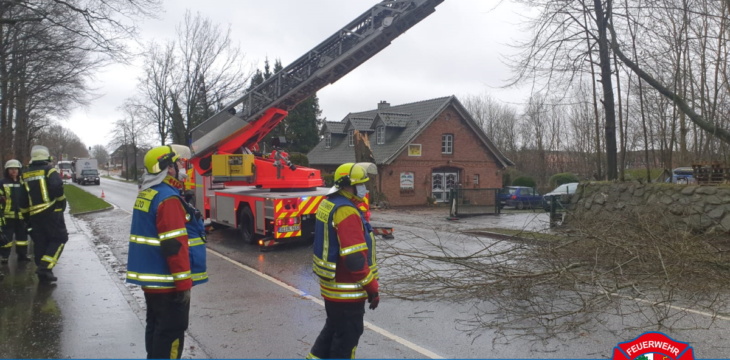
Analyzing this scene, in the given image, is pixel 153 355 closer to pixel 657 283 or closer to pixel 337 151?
pixel 657 283

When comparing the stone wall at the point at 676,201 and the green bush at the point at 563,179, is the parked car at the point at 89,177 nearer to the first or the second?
the green bush at the point at 563,179

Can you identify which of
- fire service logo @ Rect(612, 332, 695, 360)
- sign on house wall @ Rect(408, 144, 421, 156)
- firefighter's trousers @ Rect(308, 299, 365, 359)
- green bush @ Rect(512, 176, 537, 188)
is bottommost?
fire service logo @ Rect(612, 332, 695, 360)

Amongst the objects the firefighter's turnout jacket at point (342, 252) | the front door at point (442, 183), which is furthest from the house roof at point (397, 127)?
the firefighter's turnout jacket at point (342, 252)

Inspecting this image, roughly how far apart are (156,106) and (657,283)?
3743 cm

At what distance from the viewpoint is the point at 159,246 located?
371 centimetres

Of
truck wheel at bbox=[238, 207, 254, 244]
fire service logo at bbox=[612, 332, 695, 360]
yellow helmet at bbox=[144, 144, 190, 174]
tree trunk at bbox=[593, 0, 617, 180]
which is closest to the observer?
fire service logo at bbox=[612, 332, 695, 360]

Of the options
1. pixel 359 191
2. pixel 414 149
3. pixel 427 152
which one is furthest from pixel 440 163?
pixel 359 191

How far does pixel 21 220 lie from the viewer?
8672 mm

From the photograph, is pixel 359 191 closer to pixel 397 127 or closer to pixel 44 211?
pixel 44 211

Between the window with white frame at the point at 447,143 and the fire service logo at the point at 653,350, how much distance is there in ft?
89.1

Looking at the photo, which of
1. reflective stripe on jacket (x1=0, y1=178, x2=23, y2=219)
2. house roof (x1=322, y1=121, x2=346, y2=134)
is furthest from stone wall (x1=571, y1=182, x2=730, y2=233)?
house roof (x1=322, y1=121, x2=346, y2=134)

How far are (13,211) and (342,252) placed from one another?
7664 mm

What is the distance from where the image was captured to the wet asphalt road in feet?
15.7

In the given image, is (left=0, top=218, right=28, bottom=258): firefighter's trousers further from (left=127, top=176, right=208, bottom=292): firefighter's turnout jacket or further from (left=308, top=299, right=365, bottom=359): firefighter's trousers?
(left=308, top=299, right=365, bottom=359): firefighter's trousers
